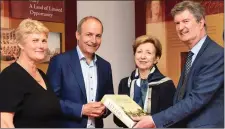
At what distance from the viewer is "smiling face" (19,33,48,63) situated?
1.83 metres

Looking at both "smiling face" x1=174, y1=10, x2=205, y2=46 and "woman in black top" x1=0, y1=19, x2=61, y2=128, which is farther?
"smiling face" x1=174, y1=10, x2=205, y2=46

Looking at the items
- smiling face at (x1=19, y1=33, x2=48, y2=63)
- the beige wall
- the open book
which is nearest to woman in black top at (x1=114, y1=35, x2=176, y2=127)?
the open book

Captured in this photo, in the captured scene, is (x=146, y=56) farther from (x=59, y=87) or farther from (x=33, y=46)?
(x=33, y=46)

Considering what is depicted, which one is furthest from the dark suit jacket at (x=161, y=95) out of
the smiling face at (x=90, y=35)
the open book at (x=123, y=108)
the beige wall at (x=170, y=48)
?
the beige wall at (x=170, y=48)

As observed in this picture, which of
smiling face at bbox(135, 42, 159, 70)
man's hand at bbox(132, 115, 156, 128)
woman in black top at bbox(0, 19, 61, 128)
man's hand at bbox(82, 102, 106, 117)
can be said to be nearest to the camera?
woman in black top at bbox(0, 19, 61, 128)

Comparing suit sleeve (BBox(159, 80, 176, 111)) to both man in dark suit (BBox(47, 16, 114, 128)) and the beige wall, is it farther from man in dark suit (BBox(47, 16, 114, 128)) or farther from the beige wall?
the beige wall

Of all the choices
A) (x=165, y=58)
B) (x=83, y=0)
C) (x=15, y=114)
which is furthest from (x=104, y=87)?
(x=83, y=0)

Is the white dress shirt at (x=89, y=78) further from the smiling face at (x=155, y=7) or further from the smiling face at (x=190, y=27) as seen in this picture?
the smiling face at (x=155, y=7)

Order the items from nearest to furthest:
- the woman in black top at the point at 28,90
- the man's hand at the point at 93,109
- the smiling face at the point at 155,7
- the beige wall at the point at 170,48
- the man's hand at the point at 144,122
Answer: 1. the woman in black top at the point at 28,90
2. the man's hand at the point at 144,122
3. the man's hand at the point at 93,109
4. the beige wall at the point at 170,48
5. the smiling face at the point at 155,7

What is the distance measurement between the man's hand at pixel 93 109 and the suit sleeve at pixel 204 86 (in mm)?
474

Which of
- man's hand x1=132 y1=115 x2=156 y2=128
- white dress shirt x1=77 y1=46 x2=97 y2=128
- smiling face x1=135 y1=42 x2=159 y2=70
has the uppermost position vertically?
smiling face x1=135 y1=42 x2=159 y2=70

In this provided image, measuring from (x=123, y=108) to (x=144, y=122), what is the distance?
14 cm

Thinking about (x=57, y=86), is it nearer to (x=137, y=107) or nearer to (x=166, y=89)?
(x=137, y=107)

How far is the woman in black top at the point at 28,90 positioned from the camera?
5.49 ft
